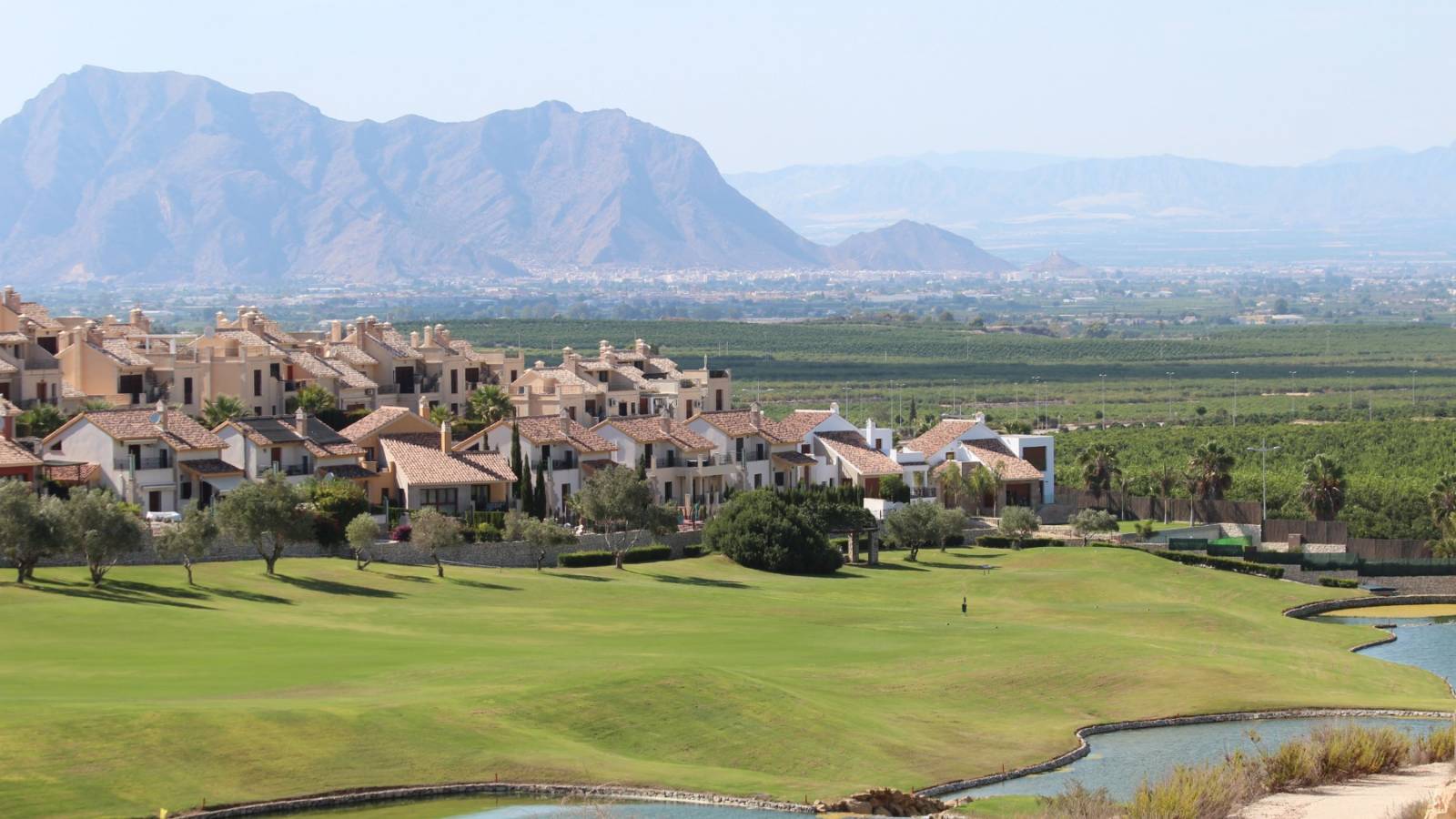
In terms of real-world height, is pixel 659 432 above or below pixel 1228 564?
above

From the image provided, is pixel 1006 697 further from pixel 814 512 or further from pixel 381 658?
pixel 814 512

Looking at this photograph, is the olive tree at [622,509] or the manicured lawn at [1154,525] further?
the manicured lawn at [1154,525]

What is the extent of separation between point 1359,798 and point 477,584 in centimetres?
4092

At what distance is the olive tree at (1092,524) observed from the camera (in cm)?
10625

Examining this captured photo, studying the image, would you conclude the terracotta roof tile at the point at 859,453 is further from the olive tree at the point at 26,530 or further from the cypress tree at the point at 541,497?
the olive tree at the point at 26,530

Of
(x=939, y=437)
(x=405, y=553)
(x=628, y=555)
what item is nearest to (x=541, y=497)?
(x=628, y=555)

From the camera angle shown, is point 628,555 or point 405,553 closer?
point 405,553

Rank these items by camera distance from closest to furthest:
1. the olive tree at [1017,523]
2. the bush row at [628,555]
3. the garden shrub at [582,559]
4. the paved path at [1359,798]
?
the paved path at [1359,798] < the garden shrub at [582,559] < the bush row at [628,555] < the olive tree at [1017,523]

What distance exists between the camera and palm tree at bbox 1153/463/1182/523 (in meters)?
114

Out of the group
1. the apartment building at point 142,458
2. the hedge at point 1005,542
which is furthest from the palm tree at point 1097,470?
Result: the apartment building at point 142,458

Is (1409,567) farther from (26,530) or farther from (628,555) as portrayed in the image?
(26,530)

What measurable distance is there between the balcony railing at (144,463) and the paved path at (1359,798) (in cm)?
5548

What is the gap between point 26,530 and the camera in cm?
6881

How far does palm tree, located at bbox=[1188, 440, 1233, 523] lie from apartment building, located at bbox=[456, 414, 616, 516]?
29143 mm
